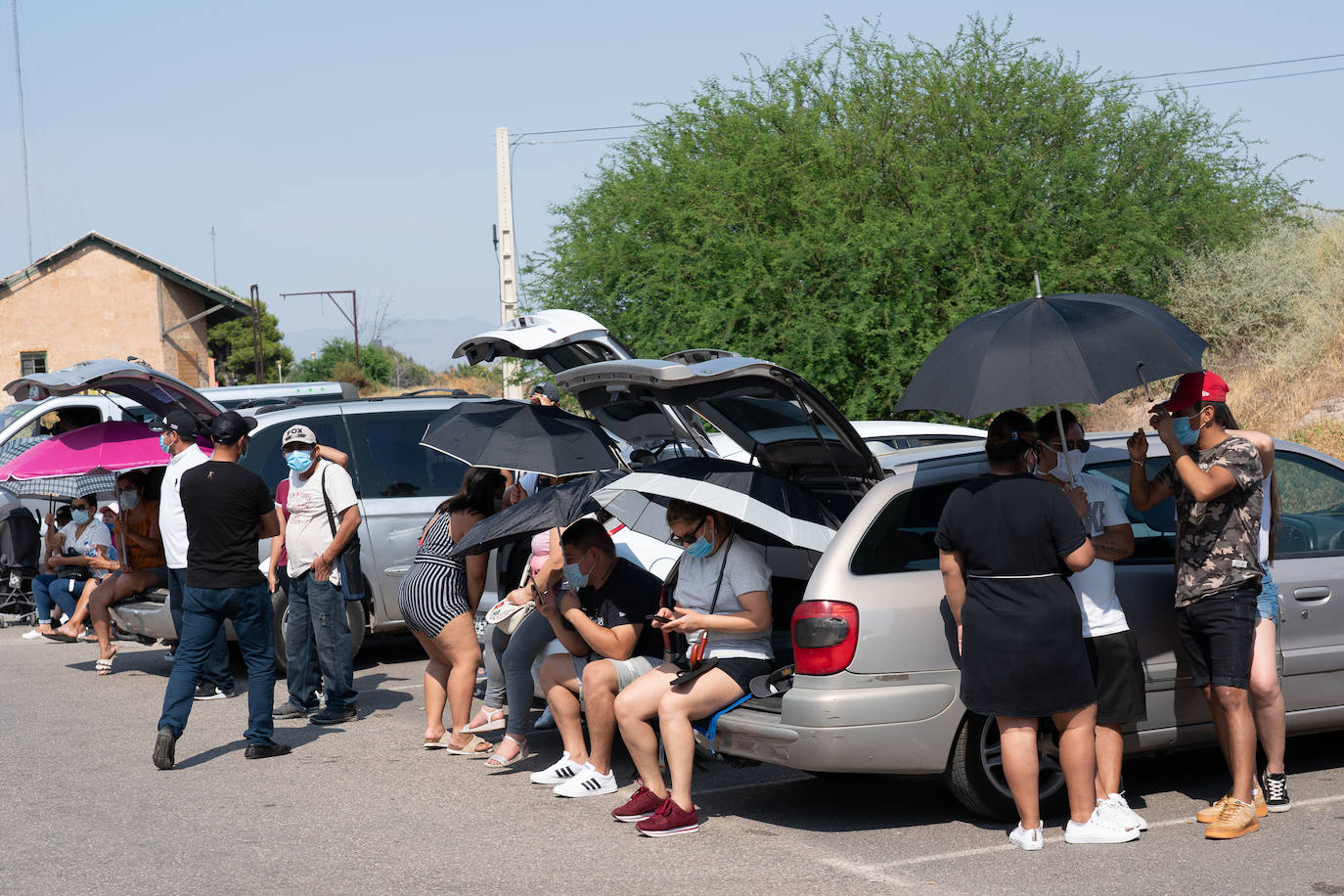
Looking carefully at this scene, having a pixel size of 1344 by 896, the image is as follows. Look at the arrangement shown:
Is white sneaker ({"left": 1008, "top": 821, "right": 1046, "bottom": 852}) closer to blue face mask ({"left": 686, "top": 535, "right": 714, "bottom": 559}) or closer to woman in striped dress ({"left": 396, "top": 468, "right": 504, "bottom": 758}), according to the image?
blue face mask ({"left": 686, "top": 535, "right": 714, "bottom": 559})

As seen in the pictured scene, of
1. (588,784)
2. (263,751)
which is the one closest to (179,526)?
(263,751)

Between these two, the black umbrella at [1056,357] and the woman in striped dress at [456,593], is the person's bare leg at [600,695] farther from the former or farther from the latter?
the black umbrella at [1056,357]

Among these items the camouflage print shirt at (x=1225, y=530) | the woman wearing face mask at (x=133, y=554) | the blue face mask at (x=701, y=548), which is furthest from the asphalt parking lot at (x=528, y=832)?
the woman wearing face mask at (x=133, y=554)

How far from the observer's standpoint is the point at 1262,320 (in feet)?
70.0

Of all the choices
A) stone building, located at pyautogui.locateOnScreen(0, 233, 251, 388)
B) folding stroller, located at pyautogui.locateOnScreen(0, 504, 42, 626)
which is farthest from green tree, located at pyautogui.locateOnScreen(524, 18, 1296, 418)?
stone building, located at pyautogui.locateOnScreen(0, 233, 251, 388)

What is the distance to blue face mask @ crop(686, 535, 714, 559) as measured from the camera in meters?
6.11

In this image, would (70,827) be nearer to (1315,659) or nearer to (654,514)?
(654,514)

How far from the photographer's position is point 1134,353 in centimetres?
529

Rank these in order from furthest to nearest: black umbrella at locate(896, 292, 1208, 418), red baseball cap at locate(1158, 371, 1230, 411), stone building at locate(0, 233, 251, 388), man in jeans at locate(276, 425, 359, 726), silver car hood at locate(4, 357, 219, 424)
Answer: stone building at locate(0, 233, 251, 388), silver car hood at locate(4, 357, 219, 424), man in jeans at locate(276, 425, 359, 726), red baseball cap at locate(1158, 371, 1230, 411), black umbrella at locate(896, 292, 1208, 418)

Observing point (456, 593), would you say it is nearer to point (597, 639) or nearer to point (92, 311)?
point (597, 639)

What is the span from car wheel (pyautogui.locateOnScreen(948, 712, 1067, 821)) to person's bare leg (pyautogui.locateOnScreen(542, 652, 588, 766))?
194 centimetres

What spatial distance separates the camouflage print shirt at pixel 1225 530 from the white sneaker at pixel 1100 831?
98 cm

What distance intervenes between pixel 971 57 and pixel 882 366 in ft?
18.4

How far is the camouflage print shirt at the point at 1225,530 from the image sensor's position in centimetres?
562
